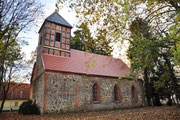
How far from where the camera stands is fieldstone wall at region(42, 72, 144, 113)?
11.6m

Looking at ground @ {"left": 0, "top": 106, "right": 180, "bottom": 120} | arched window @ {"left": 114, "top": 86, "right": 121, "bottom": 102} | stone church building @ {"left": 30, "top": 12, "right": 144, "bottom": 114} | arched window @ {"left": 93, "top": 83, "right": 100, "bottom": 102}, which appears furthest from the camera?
arched window @ {"left": 114, "top": 86, "right": 121, "bottom": 102}

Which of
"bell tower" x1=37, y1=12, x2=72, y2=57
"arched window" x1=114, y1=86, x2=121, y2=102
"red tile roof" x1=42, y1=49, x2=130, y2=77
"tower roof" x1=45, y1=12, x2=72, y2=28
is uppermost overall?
"tower roof" x1=45, y1=12, x2=72, y2=28

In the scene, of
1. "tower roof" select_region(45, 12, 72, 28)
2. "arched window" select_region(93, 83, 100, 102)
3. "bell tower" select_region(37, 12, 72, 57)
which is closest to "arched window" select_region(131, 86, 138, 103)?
"arched window" select_region(93, 83, 100, 102)

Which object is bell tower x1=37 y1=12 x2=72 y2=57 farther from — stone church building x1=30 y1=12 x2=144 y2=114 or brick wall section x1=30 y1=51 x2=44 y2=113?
brick wall section x1=30 y1=51 x2=44 y2=113

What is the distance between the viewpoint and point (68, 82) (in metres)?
12.8

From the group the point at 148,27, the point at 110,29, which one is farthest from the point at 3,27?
the point at 148,27

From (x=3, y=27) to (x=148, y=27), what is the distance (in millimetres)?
7630

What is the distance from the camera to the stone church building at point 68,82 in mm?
11820

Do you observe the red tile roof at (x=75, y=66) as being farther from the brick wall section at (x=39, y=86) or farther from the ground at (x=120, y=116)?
the ground at (x=120, y=116)

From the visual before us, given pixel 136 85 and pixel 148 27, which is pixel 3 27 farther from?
pixel 136 85

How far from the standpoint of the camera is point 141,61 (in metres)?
8.50

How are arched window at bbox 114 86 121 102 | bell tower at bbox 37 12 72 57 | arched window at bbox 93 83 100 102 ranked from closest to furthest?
bell tower at bbox 37 12 72 57
arched window at bbox 93 83 100 102
arched window at bbox 114 86 121 102

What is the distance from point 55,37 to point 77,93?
6.58m

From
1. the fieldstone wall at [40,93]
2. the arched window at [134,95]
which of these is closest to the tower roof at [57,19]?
the fieldstone wall at [40,93]
